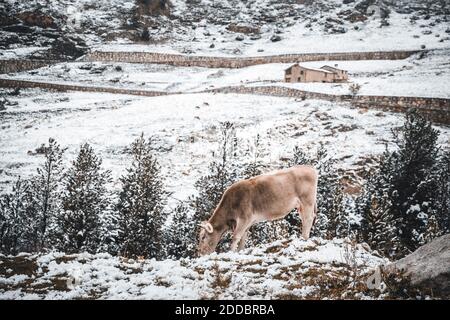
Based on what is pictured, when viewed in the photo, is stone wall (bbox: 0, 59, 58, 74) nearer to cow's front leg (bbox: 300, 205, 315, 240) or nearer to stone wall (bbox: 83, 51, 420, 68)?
stone wall (bbox: 83, 51, 420, 68)

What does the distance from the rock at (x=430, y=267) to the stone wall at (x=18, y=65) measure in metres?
117

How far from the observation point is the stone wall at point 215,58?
109000 millimetres

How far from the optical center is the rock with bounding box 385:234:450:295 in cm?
556

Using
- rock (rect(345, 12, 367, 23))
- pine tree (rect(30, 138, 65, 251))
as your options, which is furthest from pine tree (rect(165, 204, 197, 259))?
rock (rect(345, 12, 367, 23))

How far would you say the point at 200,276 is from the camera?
7.09 m

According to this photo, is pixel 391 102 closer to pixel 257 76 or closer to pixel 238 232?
pixel 257 76

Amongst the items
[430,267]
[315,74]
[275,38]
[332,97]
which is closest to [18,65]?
[315,74]

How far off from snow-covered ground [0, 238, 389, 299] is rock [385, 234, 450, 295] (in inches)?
20.7

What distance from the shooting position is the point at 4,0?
13912 centimetres

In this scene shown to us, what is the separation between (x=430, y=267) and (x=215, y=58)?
386 ft

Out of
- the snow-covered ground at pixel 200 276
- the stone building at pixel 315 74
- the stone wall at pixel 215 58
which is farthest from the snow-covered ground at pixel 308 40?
the snow-covered ground at pixel 200 276

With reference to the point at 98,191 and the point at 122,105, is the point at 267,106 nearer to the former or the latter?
the point at 122,105

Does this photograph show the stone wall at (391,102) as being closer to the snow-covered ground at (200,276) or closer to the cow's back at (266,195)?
the cow's back at (266,195)

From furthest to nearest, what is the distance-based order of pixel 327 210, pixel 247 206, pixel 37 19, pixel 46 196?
pixel 37 19 < pixel 46 196 < pixel 327 210 < pixel 247 206
